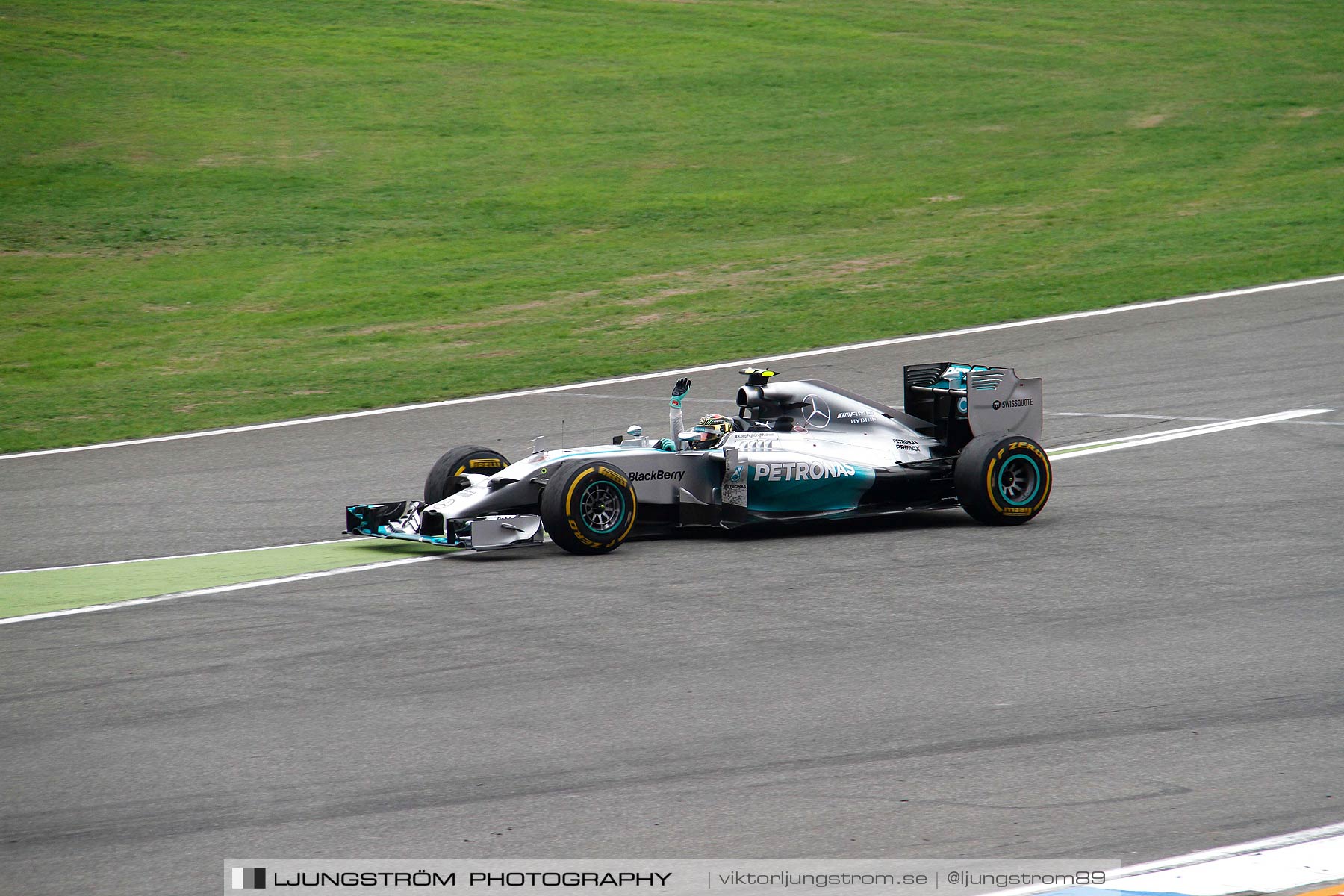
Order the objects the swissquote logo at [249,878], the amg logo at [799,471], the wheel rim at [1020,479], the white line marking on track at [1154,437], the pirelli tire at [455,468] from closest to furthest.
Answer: the swissquote logo at [249,878] → the amg logo at [799,471] → the wheel rim at [1020,479] → the pirelli tire at [455,468] → the white line marking on track at [1154,437]

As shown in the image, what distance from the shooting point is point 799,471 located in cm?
1160

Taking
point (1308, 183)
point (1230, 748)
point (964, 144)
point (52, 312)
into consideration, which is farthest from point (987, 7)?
point (1230, 748)

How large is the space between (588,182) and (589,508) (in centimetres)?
2469

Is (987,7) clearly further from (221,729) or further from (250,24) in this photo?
(221,729)

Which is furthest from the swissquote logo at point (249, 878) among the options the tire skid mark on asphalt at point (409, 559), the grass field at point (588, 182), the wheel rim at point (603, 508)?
the grass field at point (588, 182)

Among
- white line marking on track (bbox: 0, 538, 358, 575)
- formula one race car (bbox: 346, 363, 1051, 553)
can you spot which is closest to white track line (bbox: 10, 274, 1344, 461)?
white line marking on track (bbox: 0, 538, 358, 575)

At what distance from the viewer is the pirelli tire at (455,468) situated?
12.0 metres

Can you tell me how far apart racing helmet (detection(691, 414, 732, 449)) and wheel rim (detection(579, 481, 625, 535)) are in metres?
0.95

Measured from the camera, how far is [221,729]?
7.33 metres

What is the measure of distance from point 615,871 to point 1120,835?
73.5 inches

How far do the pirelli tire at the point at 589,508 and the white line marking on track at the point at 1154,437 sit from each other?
5.18m

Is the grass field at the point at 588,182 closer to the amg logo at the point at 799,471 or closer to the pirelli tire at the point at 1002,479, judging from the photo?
the pirelli tire at the point at 1002,479

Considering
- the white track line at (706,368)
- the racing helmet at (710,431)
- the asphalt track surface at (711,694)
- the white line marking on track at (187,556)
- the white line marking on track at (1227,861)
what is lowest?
the white line marking on track at (1227,861)

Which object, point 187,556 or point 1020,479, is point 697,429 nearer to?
point 1020,479
